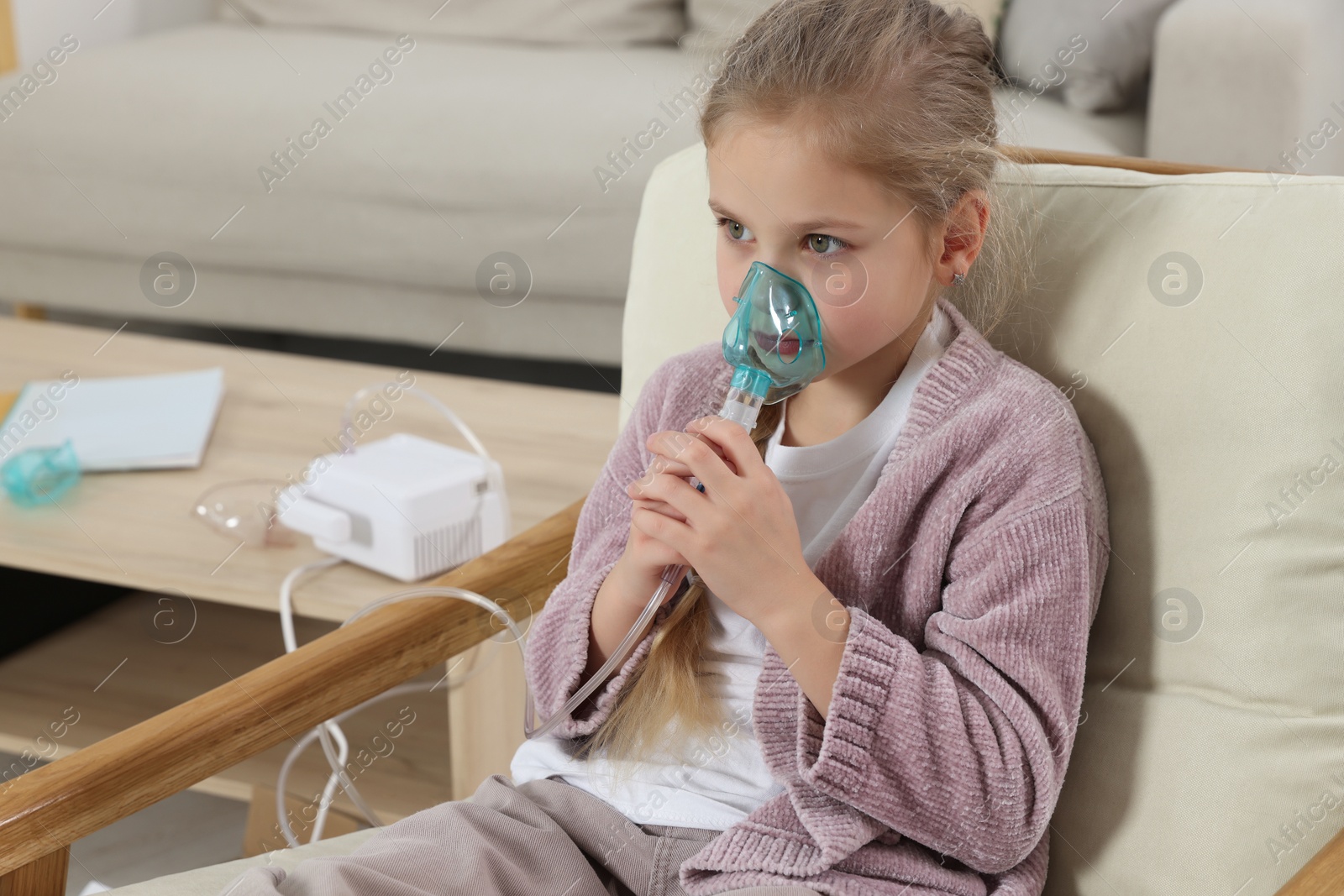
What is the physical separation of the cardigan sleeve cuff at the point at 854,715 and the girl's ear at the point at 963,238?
0.93 feet

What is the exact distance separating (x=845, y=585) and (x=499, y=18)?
7.73ft

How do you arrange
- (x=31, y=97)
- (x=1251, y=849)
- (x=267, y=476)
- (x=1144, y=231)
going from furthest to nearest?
(x=31, y=97) → (x=267, y=476) → (x=1144, y=231) → (x=1251, y=849)

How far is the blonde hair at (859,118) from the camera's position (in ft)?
2.81

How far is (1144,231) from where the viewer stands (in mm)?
960

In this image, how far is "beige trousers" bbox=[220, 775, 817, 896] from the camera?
32.7 inches

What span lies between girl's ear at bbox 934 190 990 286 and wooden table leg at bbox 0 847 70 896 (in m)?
0.71

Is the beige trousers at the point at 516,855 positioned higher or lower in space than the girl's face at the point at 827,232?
lower

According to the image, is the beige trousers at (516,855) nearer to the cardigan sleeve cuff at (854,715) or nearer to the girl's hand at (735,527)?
the cardigan sleeve cuff at (854,715)

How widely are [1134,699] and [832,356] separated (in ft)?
1.10

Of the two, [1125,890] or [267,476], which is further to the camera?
[267,476]

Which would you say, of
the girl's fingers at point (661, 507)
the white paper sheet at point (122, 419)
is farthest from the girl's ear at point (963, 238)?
the white paper sheet at point (122, 419)

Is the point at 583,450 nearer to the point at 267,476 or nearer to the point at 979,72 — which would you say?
the point at 267,476

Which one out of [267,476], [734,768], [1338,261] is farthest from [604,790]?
[267,476]

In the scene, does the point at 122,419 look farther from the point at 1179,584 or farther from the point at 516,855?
the point at 1179,584
